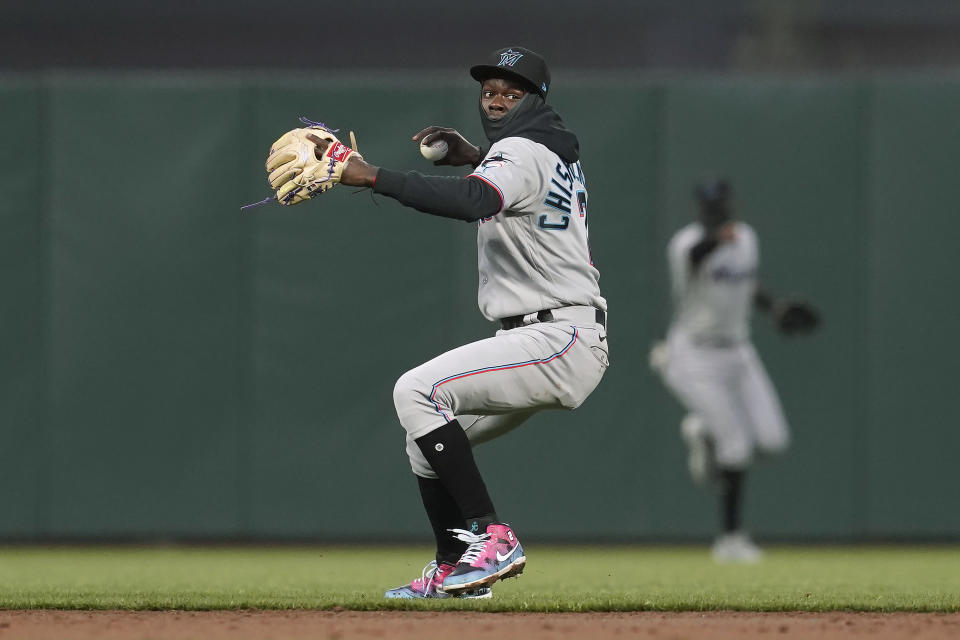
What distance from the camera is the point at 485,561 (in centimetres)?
453

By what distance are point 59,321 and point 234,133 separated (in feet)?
4.73

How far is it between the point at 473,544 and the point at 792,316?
363 centimetres

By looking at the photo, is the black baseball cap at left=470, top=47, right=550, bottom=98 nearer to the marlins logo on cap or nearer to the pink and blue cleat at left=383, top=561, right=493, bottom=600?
the marlins logo on cap

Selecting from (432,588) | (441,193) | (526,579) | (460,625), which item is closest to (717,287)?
(526,579)

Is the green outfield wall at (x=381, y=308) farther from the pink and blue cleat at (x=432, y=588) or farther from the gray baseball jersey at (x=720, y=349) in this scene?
the pink and blue cleat at (x=432, y=588)

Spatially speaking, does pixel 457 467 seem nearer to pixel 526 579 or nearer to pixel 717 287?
pixel 526 579

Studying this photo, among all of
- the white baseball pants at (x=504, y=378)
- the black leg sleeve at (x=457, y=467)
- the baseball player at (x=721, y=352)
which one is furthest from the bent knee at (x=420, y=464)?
the baseball player at (x=721, y=352)

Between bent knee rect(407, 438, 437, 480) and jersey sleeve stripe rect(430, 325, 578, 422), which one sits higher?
jersey sleeve stripe rect(430, 325, 578, 422)

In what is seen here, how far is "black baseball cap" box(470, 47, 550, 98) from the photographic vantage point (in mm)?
4812

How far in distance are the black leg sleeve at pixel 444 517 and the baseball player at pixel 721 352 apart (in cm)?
297

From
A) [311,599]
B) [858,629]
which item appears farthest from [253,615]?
[858,629]

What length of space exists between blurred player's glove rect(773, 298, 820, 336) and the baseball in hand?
9.94 feet

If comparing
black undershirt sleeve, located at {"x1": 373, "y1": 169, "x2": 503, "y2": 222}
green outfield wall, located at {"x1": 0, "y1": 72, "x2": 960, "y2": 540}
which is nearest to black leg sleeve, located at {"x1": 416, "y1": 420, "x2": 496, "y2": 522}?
black undershirt sleeve, located at {"x1": 373, "y1": 169, "x2": 503, "y2": 222}

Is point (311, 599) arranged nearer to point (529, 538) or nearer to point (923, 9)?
point (529, 538)
